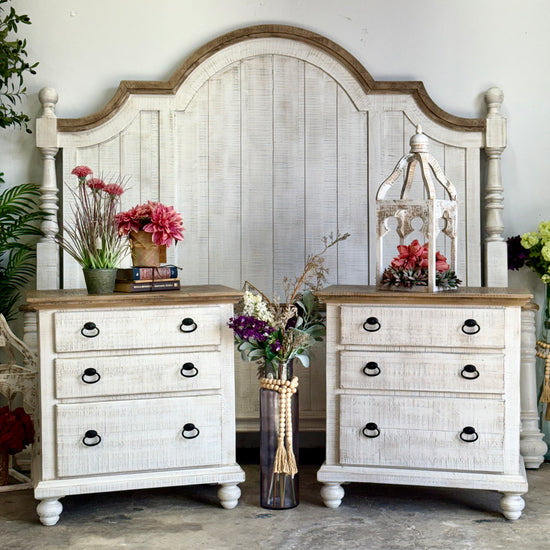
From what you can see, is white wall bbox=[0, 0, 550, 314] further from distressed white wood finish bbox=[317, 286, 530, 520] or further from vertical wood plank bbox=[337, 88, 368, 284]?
distressed white wood finish bbox=[317, 286, 530, 520]

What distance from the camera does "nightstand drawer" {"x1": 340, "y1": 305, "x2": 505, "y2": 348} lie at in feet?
9.55

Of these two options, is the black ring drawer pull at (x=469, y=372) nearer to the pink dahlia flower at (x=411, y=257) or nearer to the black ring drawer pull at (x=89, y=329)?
the pink dahlia flower at (x=411, y=257)

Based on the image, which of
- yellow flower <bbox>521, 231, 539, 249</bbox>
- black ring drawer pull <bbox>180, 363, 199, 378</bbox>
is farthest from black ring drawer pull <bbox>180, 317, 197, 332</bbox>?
yellow flower <bbox>521, 231, 539, 249</bbox>

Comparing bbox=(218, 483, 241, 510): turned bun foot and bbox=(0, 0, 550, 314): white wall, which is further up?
bbox=(0, 0, 550, 314): white wall

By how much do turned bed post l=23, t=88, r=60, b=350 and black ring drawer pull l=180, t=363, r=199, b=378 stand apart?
103cm

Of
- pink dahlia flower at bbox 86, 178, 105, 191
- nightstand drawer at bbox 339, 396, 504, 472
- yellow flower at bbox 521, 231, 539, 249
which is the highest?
pink dahlia flower at bbox 86, 178, 105, 191

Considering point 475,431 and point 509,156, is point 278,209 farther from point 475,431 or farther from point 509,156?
point 475,431

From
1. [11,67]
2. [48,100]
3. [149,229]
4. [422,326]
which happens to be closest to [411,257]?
[422,326]

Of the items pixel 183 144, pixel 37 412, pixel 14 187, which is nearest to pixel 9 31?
pixel 14 187

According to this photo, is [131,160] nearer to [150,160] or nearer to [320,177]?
[150,160]

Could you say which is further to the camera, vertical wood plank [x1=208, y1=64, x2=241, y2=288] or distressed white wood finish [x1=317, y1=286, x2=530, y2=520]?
vertical wood plank [x1=208, y1=64, x2=241, y2=288]

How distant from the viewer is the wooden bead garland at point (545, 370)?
3.56 meters

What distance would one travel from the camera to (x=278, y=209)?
3768 mm

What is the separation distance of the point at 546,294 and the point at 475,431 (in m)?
1.19
